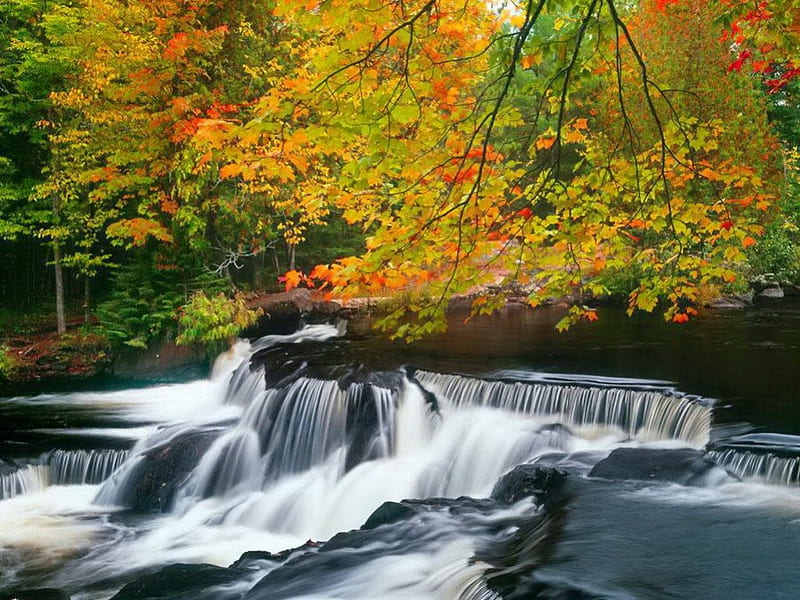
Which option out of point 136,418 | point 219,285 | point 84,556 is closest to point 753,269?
point 219,285

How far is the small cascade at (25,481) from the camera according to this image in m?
9.02

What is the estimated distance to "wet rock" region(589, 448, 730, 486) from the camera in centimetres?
633

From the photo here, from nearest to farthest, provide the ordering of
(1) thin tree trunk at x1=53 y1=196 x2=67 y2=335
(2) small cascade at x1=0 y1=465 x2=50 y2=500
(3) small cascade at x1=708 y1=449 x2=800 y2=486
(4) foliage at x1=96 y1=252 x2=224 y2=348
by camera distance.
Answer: (3) small cascade at x1=708 y1=449 x2=800 y2=486 → (2) small cascade at x1=0 y1=465 x2=50 y2=500 → (4) foliage at x1=96 y1=252 x2=224 y2=348 → (1) thin tree trunk at x1=53 y1=196 x2=67 y2=335

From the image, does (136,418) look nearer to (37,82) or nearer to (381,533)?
(381,533)

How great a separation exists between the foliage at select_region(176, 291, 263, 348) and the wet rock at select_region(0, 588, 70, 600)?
272 inches

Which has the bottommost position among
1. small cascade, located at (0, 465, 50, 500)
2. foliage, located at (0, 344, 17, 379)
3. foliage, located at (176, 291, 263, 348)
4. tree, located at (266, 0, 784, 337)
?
small cascade, located at (0, 465, 50, 500)

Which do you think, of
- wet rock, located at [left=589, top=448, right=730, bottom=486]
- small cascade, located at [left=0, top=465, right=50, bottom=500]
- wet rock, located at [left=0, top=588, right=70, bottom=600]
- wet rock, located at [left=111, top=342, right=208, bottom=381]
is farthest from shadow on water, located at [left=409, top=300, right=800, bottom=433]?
wet rock, located at [left=0, top=588, right=70, bottom=600]

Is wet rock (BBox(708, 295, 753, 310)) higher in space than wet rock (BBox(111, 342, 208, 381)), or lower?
higher

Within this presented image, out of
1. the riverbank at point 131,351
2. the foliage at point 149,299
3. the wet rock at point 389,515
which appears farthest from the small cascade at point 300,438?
the foliage at point 149,299

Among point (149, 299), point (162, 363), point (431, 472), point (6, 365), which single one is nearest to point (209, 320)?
point (162, 363)

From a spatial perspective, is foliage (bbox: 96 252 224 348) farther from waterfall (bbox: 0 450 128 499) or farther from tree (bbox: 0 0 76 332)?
waterfall (bbox: 0 450 128 499)

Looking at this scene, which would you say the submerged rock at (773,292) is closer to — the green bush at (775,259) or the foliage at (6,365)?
the green bush at (775,259)

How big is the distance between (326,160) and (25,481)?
9.53 meters

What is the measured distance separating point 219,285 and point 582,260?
11.1 m
